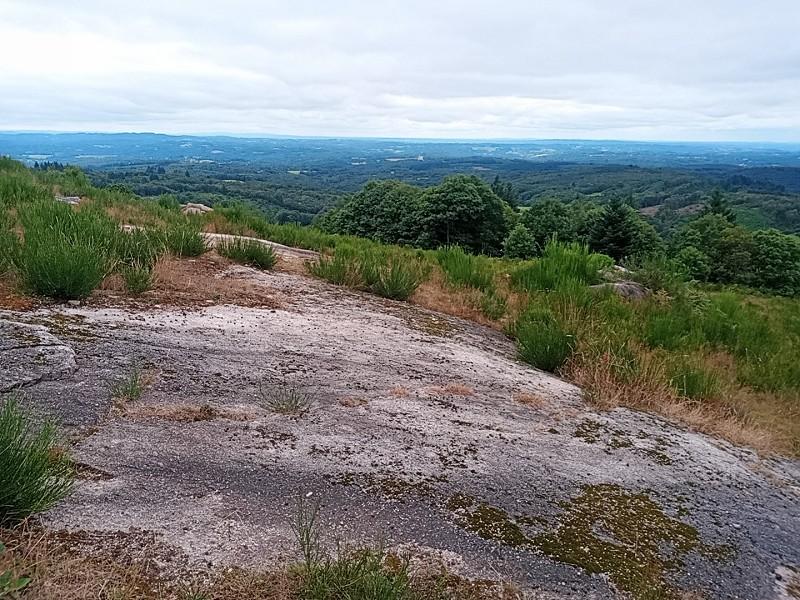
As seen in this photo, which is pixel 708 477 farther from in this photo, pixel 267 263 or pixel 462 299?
pixel 267 263

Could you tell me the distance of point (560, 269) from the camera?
8.20m

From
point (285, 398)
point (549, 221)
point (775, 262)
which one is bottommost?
point (775, 262)

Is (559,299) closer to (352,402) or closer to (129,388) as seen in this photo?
(352,402)

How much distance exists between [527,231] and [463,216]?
4340mm

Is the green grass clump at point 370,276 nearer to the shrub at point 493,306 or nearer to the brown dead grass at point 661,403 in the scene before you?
the shrub at point 493,306

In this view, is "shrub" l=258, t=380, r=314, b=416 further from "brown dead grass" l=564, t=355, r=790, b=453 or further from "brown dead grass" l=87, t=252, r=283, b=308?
"brown dead grass" l=564, t=355, r=790, b=453

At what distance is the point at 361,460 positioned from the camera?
3.01m

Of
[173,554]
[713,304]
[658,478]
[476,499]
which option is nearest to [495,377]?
[658,478]

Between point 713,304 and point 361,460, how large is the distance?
7.41 metres

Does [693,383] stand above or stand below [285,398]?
below

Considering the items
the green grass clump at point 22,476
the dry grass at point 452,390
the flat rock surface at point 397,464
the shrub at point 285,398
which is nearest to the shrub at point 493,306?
the flat rock surface at point 397,464

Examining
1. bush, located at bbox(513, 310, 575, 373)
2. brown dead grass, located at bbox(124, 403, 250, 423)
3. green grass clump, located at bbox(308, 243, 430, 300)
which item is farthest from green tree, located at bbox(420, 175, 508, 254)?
brown dead grass, located at bbox(124, 403, 250, 423)

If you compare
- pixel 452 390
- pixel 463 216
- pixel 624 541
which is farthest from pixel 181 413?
pixel 463 216

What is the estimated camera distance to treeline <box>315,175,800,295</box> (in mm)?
37312
